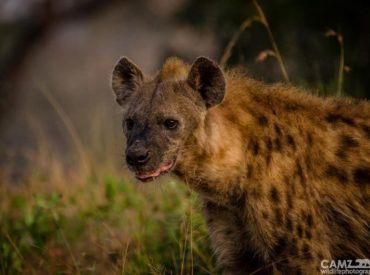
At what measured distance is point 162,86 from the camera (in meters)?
4.46

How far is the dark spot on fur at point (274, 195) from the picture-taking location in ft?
13.5

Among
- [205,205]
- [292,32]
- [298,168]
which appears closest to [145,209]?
[205,205]

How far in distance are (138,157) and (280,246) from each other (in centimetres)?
87

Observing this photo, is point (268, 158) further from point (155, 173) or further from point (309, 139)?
point (155, 173)

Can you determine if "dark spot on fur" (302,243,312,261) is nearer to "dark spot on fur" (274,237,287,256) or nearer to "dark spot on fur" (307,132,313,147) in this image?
"dark spot on fur" (274,237,287,256)

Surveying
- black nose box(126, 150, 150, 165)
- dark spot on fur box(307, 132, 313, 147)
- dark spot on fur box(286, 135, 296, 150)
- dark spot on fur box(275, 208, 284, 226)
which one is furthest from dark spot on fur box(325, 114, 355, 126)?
black nose box(126, 150, 150, 165)

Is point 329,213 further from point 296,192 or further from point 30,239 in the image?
point 30,239

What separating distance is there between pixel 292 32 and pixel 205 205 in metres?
6.53

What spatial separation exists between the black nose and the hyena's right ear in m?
0.65

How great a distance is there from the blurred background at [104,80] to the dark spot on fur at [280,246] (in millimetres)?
632

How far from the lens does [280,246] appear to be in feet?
13.4

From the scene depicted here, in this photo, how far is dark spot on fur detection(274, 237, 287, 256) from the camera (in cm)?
407

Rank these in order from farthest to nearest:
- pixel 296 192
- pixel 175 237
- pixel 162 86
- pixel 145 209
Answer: pixel 145 209
pixel 175 237
pixel 162 86
pixel 296 192

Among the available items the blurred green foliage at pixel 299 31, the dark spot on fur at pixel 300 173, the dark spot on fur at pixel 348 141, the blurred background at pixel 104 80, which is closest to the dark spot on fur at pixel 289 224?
the dark spot on fur at pixel 300 173
